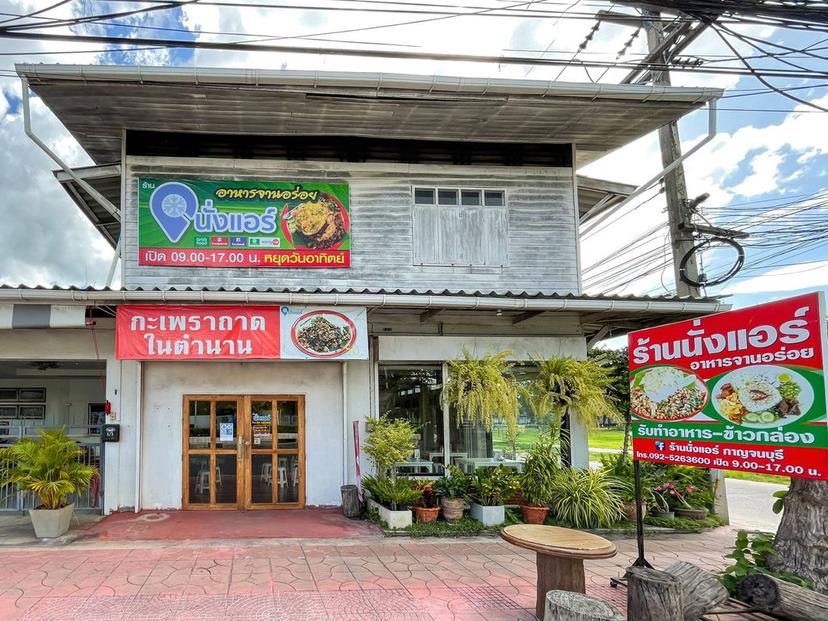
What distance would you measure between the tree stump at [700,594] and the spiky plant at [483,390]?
4.19 metres

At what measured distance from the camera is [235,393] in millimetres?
10102

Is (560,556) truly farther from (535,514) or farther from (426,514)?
(535,514)

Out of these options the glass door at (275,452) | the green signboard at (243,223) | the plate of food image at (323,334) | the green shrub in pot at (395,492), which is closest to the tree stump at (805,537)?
the green shrub in pot at (395,492)

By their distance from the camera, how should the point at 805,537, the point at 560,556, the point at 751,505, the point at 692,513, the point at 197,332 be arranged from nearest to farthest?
the point at 560,556 < the point at 805,537 < the point at 197,332 < the point at 692,513 < the point at 751,505

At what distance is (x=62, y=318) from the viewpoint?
862 centimetres

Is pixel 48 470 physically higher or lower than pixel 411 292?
lower

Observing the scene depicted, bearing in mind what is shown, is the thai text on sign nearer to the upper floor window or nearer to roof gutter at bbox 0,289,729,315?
roof gutter at bbox 0,289,729,315

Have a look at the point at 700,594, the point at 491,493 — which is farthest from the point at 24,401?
the point at 700,594

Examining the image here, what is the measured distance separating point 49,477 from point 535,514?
6.95m

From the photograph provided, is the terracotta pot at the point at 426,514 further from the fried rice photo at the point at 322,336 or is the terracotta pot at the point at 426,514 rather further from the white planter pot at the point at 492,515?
the fried rice photo at the point at 322,336

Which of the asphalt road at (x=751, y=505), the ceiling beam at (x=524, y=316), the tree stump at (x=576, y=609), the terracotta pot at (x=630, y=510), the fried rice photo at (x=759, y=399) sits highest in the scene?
the ceiling beam at (x=524, y=316)

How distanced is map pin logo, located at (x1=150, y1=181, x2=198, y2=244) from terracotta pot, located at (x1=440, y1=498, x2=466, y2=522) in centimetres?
637

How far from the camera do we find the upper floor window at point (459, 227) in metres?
11.1

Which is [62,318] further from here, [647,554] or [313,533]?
[647,554]
